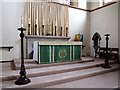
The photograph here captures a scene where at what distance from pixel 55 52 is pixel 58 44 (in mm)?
276

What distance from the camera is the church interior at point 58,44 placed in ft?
11.3

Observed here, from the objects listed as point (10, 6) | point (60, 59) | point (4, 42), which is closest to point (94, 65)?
point (60, 59)

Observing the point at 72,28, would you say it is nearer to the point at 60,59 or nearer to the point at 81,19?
the point at 81,19

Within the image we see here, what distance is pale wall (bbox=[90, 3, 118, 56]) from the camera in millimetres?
6215

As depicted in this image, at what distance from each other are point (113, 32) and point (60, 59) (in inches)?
115

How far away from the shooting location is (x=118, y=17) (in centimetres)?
609

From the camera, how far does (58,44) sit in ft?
15.3

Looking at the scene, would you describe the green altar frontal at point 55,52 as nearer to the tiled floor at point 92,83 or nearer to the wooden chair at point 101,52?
the tiled floor at point 92,83

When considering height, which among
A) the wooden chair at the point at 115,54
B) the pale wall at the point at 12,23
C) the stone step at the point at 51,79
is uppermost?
the pale wall at the point at 12,23

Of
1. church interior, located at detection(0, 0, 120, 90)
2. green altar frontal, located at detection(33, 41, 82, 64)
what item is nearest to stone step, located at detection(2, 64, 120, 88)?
church interior, located at detection(0, 0, 120, 90)

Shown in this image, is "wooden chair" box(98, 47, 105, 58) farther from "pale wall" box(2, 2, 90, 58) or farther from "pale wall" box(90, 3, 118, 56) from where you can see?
"pale wall" box(2, 2, 90, 58)

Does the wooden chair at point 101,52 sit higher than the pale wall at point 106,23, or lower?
lower

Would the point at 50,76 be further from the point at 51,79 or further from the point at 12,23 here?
the point at 12,23

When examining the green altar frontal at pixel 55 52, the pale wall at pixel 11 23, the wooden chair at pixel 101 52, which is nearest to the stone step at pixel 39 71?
the green altar frontal at pixel 55 52
